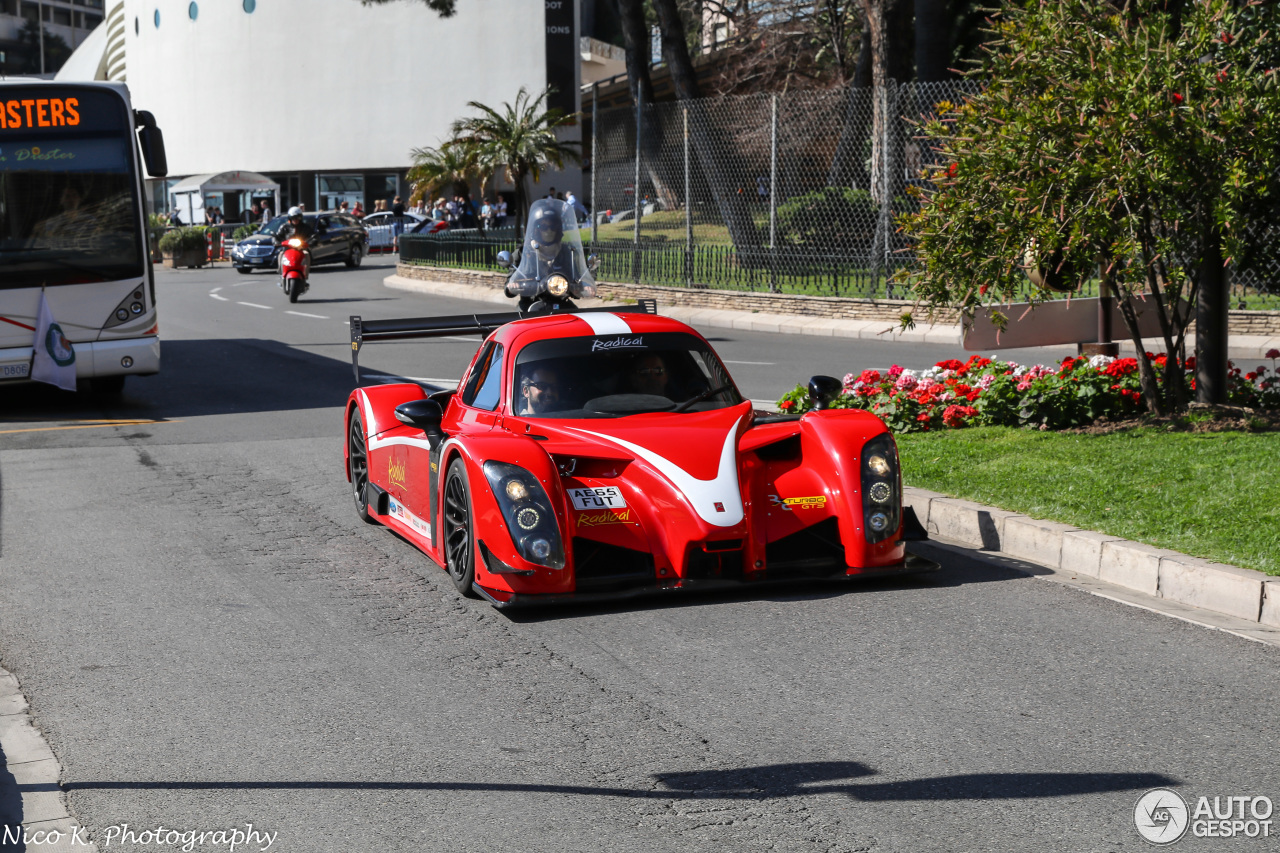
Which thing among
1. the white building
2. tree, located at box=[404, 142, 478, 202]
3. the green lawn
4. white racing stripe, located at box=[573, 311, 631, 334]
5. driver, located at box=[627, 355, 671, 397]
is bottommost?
the green lawn

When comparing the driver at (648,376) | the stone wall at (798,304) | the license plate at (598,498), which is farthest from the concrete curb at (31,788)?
the stone wall at (798,304)

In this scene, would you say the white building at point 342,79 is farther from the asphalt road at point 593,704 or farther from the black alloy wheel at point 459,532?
the black alloy wheel at point 459,532

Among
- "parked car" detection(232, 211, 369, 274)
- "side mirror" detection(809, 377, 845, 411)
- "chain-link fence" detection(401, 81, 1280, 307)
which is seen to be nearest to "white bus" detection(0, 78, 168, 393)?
"side mirror" detection(809, 377, 845, 411)

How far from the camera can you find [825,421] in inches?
281

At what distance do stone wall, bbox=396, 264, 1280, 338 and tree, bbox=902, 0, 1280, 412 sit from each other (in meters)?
7.79

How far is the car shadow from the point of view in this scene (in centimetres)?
429

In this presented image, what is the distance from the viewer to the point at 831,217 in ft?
69.4

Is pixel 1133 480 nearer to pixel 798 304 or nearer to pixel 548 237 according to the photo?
pixel 548 237

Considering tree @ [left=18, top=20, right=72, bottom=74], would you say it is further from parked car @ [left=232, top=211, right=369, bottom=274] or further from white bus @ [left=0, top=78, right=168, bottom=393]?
white bus @ [left=0, top=78, right=168, bottom=393]

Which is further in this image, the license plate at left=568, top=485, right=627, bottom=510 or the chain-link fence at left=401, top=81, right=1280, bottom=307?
the chain-link fence at left=401, top=81, right=1280, bottom=307

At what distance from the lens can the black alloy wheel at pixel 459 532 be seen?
21.8 ft

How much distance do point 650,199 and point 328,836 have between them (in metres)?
21.2

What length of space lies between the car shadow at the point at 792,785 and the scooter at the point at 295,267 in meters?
24.5

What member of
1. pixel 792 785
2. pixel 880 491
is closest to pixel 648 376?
pixel 880 491
